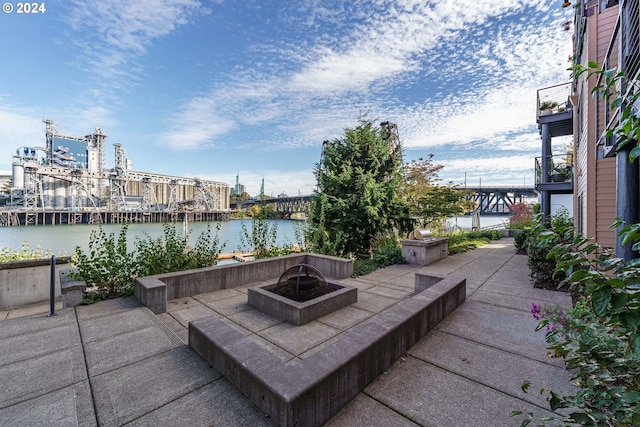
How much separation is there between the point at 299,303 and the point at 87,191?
312 feet

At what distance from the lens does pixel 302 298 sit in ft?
16.0

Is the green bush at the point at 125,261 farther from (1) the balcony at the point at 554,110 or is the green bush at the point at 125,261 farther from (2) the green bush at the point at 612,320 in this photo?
(1) the balcony at the point at 554,110

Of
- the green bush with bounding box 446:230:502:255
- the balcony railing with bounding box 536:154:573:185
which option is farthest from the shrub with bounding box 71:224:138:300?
the balcony railing with bounding box 536:154:573:185

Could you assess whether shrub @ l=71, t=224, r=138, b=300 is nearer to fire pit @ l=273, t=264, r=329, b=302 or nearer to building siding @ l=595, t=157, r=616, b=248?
fire pit @ l=273, t=264, r=329, b=302

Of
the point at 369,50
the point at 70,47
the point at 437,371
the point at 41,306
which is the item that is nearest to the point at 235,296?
the point at 41,306

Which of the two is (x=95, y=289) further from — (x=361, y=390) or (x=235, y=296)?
(x=361, y=390)

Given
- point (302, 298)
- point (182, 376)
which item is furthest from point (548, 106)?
point (182, 376)

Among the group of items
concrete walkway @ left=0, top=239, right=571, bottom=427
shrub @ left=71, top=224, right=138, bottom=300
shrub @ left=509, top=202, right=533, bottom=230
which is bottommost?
concrete walkway @ left=0, top=239, right=571, bottom=427

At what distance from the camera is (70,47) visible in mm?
Result: 10445

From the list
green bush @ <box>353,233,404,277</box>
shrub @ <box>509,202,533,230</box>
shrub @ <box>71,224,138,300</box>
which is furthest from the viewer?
shrub @ <box>509,202,533,230</box>

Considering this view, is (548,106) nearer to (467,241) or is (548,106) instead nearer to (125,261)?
(467,241)

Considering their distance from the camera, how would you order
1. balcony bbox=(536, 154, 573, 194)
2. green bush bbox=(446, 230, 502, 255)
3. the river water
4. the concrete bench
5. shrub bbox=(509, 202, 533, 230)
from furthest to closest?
1. shrub bbox=(509, 202, 533, 230)
2. green bush bbox=(446, 230, 502, 255)
3. balcony bbox=(536, 154, 573, 194)
4. the river water
5. the concrete bench

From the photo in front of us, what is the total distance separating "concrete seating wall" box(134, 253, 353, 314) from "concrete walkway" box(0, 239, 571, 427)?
274 millimetres

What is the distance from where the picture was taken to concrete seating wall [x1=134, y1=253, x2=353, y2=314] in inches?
178
